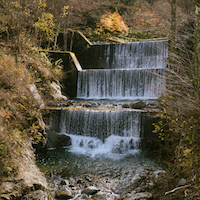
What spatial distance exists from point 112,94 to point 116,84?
62 cm

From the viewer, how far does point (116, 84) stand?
10852 mm

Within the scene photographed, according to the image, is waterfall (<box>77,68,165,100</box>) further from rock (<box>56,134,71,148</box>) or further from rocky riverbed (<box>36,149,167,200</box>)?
rocky riverbed (<box>36,149,167,200</box>)

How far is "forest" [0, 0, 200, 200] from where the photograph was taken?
133 inches

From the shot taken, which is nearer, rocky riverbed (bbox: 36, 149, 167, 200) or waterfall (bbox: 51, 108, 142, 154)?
rocky riverbed (bbox: 36, 149, 167, 200)

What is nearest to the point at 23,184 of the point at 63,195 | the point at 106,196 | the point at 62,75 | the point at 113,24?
the point at 63,195

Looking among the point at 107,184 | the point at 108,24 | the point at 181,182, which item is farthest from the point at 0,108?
the point at 108,24

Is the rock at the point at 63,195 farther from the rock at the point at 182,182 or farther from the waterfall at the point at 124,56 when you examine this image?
the waterfall at the point at 124,56

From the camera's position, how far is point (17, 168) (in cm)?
331

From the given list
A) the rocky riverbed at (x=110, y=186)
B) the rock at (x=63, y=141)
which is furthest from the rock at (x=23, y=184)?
the rock at (x=63, y=141)

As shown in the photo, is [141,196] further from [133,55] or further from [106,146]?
[133,55]

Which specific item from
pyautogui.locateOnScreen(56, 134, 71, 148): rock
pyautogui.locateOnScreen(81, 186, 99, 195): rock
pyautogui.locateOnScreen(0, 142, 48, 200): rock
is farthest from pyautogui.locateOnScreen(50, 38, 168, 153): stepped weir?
pyautogui.locateOnScreen(0, 142, 48, 200): rock

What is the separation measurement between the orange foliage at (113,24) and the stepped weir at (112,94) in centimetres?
552

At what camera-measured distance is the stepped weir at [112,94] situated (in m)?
6.99

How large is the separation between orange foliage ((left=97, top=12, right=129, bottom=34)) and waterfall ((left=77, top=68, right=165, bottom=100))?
936 cm
